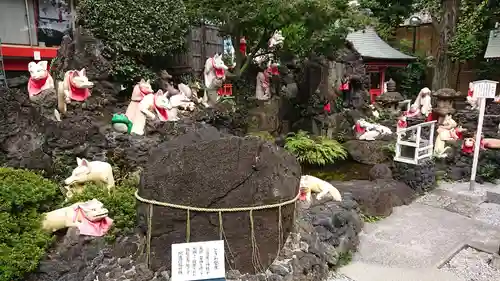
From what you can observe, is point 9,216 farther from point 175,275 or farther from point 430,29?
point 430,29

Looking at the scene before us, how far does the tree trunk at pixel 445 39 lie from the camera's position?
16344mm

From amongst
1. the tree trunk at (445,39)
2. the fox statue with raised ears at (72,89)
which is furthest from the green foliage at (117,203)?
the tree trunk at (445,39)

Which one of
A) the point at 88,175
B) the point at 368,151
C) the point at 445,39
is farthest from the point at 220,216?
the point at 445,39

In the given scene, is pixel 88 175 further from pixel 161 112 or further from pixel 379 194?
pixel 379 194

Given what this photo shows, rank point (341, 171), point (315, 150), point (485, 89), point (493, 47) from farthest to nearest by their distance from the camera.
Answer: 1. point (493, 47)
2. point (315, 150)
3. point (341, 171)
4. point (485, 89)

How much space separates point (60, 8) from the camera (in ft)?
45.8

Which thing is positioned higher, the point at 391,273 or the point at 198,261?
the point at 198,261

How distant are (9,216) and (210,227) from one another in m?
2.03

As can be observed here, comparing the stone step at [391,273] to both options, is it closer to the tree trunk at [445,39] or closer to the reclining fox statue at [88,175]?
the reclining fox statue at [88,175]

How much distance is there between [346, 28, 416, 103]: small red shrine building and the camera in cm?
1716

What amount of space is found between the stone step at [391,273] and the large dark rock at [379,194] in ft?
6.45

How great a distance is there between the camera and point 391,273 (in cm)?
487

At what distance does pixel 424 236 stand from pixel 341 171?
442 centimetres

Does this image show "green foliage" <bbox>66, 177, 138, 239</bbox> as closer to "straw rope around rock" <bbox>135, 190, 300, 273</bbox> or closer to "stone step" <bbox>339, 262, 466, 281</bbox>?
"straw rope around rock" <bbox>135, 190, 300, 273</bbox>
